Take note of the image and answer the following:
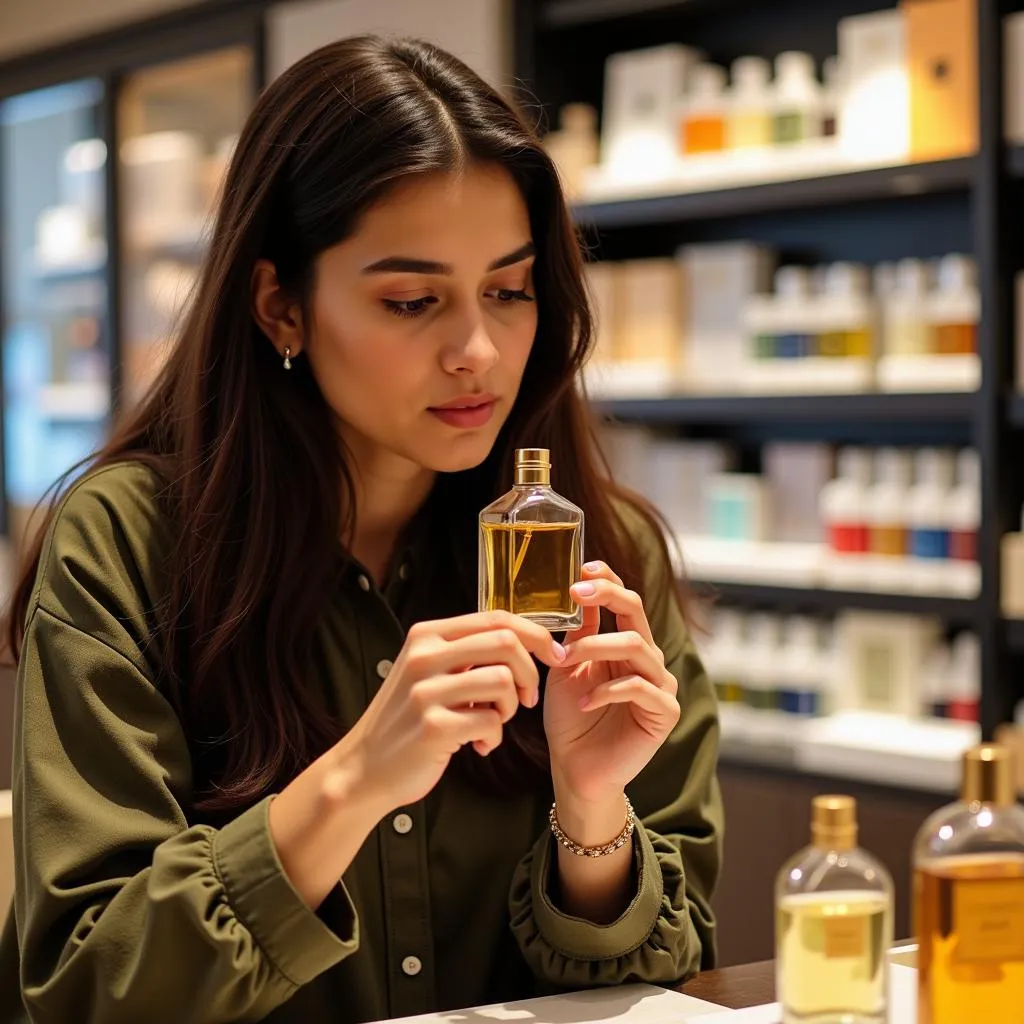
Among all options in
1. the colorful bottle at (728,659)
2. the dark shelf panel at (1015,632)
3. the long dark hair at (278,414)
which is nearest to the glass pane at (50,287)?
the colorful bottle at (728,659)

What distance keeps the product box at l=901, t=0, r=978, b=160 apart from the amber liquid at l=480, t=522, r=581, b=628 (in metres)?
1.79

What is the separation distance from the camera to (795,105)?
113 inches

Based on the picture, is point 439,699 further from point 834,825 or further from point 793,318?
point 793,318

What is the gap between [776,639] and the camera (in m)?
3.00

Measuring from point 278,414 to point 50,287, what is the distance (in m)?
3.50

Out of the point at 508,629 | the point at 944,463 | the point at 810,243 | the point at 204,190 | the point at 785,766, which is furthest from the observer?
the point at 204,190

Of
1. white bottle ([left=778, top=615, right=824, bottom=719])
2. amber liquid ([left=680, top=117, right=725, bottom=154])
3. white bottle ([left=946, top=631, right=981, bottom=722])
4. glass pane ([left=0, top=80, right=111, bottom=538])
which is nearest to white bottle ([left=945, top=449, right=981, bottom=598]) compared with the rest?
white bottle ([left=946, top=631, right=981, bottom=722])

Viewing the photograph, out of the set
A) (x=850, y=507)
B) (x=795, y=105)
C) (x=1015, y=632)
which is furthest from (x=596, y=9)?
(x=1015, y=632)

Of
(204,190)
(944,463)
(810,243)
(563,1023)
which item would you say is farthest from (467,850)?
(204,190)

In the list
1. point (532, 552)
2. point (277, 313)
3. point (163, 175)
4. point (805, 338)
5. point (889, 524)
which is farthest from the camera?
point (163, 175)

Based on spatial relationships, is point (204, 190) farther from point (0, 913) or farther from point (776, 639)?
point (0, 913)

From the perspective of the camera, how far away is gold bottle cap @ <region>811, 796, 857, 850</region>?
793 mm

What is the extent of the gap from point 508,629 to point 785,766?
1.97 meters

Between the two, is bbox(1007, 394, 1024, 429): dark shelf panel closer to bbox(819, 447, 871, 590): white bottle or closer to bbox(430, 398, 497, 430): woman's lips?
bbox(819, 447, 871, 590): white bottle
